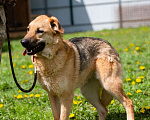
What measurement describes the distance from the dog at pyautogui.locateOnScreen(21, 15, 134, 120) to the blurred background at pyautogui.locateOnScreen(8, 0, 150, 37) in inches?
577

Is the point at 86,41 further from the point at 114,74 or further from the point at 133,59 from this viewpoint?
the point at 133,59

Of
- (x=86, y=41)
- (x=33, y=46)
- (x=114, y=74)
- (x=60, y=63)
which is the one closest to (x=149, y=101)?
(x=114, y=74)

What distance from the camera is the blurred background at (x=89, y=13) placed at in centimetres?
1889

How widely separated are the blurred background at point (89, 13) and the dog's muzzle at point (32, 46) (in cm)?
Answer: 1521

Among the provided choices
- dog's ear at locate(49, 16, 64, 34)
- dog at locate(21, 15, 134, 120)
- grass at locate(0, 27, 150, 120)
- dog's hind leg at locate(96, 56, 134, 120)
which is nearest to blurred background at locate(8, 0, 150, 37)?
grass at locate(0, 27, 150, 120)

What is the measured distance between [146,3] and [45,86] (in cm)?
1784

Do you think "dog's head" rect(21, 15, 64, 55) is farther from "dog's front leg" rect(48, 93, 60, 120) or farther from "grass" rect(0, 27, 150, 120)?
"grass" rect(0, 27, 150, 120)

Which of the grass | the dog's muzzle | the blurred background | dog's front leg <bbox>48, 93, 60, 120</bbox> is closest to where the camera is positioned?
the dog's muzzle

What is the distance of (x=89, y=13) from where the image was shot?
21562 mm

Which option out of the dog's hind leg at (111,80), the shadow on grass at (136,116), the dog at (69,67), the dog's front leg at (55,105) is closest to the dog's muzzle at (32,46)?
the dog at (69,67)

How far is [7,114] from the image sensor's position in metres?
4.54

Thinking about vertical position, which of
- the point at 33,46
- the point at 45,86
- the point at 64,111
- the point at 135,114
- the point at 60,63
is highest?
the point at 33,46

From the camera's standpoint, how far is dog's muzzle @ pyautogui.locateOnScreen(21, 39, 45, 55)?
340 centimetres

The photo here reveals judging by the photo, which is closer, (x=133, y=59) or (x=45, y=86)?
(x=45, y=86)
